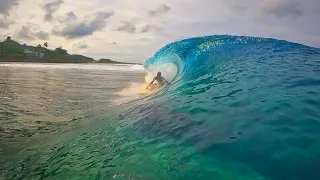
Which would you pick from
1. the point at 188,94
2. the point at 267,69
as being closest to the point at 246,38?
the point at 267,69

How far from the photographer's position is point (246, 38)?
1416 cm

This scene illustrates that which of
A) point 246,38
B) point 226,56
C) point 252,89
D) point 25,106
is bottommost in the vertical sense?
point 25,106

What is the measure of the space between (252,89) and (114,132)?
331cm

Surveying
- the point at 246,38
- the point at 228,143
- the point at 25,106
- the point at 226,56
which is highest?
the point at 246,38

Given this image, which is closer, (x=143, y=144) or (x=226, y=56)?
(x=143, y=144)

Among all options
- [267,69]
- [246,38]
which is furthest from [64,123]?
[246,38]

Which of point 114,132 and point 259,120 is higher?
point 259,120

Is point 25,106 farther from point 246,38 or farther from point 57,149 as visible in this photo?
point 246,38

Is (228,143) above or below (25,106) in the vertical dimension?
above

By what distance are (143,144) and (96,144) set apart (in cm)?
111

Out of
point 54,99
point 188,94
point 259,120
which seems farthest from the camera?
point 54,99

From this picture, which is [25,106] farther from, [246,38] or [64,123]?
[246,38]

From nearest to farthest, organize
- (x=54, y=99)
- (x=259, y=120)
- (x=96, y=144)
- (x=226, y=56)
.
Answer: (x=259, y=120) → (x=96, y=144) → (x=226, y=56) → (x=54, y=99)

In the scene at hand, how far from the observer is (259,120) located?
4.81 m
